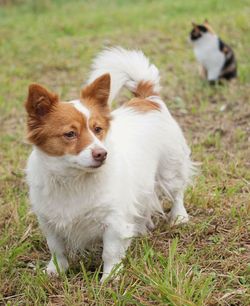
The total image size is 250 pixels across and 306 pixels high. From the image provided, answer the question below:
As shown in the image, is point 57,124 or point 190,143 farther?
point 190,143

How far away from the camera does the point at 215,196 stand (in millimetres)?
4484

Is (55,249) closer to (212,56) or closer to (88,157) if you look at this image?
(88,157)

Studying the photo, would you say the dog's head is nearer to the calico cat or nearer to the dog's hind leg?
the dog's hind leg

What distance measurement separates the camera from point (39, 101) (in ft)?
10.9

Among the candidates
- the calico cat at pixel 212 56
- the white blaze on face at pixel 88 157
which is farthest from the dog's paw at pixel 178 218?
the calico cat at pixel 212 56

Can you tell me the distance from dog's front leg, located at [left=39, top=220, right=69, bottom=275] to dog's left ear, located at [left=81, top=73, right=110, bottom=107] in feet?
2.80

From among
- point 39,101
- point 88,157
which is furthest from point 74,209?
point 39,101

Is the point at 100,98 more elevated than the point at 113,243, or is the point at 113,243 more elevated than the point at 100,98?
the point at 100,98

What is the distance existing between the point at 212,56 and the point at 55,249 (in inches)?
210

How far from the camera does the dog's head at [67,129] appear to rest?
10.6 feet

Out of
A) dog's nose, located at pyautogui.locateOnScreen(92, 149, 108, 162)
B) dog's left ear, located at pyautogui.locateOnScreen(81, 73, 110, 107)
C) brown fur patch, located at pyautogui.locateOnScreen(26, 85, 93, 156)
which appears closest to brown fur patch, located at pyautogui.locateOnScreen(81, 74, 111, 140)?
dog's left ear, located at pyautogui.locateOnScreen(81, 73, 110, 107)

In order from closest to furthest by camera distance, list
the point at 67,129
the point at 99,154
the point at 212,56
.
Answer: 1. the point at 99,154
2. the point at 67,129
3. the point at 212,56

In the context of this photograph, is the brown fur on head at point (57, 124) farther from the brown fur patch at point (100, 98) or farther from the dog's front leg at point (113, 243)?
the dog's front leg at point (113, 243)

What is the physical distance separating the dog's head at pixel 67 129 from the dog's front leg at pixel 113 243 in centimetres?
45
